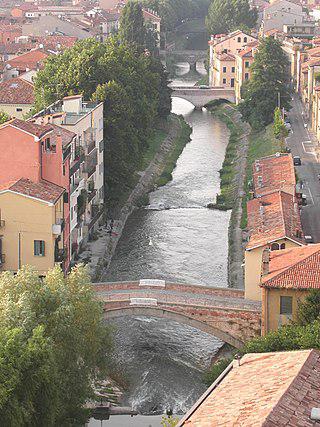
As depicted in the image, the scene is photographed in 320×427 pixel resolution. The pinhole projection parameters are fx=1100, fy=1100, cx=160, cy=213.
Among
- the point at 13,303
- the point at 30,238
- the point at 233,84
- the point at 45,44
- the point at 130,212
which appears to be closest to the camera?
the point at 13,303

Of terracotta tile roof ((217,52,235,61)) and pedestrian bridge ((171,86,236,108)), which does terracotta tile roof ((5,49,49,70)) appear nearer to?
pedestrian bridge ((171,86,236,108))

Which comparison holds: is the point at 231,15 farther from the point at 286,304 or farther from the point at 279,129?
the point at 286,304

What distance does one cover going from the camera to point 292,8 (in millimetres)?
105125

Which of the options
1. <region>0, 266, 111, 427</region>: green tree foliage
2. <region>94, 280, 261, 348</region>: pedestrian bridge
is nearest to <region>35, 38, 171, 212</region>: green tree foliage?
<region>94, 280, 261, 348</region>: pedestrian bridge

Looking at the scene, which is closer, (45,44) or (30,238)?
(30,238)

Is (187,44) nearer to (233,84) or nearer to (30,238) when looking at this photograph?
(233,84)

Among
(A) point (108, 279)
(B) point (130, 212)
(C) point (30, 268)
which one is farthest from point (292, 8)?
(C) point (30, 268)

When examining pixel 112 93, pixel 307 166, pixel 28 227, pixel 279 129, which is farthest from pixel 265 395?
pixel 279 129

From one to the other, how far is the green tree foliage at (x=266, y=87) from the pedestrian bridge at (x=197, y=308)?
129 ft

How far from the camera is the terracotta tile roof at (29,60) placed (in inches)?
2753

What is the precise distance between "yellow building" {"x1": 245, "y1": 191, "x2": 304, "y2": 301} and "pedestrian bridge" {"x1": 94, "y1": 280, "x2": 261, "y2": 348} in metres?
0.78

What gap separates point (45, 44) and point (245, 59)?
609 inches

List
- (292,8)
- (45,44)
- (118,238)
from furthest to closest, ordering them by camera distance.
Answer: (292,8)
(45,44)
(118,238)

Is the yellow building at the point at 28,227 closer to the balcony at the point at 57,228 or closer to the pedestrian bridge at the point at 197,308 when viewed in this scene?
the balcony at the point at 57,228
